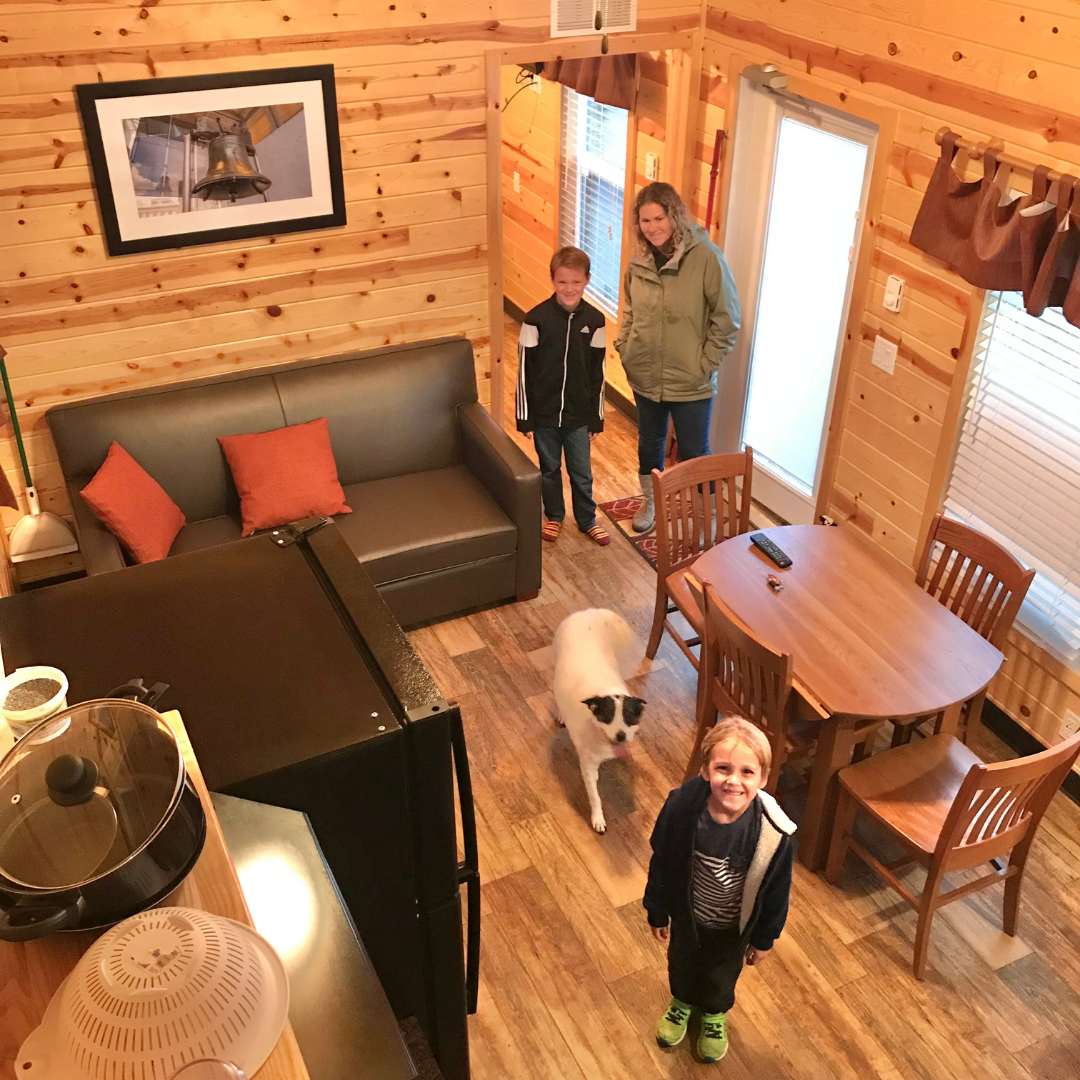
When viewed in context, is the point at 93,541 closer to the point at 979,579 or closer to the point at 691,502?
the point at 691,502

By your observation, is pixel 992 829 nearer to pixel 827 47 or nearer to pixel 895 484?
pixel 895 484

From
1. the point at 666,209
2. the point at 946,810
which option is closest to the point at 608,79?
the point at 666,209

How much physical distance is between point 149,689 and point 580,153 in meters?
5.51

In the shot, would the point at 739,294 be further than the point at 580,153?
No

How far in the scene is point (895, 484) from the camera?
14.5ft

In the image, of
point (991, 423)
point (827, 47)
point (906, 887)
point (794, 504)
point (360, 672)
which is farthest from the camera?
point (794, 504)

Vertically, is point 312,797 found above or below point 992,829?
above

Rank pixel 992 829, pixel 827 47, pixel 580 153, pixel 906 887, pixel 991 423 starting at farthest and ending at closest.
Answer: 1. pixel 580 153
2. pixel 827 47
3. pixel 991 423
4. pixel 906 887
5. pixel 992 829

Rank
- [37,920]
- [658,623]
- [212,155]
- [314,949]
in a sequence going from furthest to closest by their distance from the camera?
[658,623], [212,155], [314,949], [37,920]

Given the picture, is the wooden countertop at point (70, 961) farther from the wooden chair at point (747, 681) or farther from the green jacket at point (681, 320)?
the green jacket at point (681, 320)

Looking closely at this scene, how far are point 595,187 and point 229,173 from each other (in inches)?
101

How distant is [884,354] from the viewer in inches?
170

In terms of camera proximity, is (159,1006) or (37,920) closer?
(159,1006)

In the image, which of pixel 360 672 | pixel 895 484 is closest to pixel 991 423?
pixel 895 484
